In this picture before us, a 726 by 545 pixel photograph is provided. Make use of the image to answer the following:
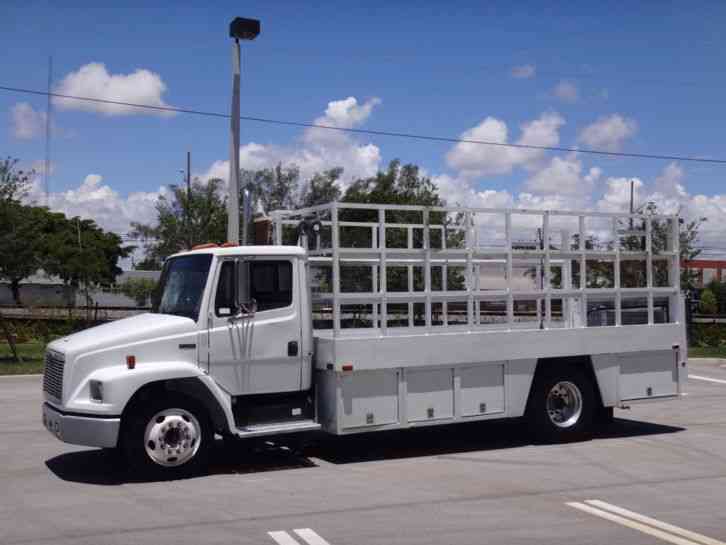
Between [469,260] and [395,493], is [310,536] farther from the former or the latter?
[469,260]

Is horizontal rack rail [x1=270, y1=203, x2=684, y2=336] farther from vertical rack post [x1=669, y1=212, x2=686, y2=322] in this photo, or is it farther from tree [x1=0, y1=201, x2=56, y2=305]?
tree [x1=0, y1=201, x2=56, y2=305]

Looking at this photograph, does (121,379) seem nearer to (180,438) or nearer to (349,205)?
(180,438)

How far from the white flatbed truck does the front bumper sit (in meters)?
0.01

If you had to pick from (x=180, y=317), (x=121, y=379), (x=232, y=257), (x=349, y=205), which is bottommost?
(x=121, y=379)

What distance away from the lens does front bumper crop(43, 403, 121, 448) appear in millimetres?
8656

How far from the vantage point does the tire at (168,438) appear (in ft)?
29.1

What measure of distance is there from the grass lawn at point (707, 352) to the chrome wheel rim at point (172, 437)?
66.7ft

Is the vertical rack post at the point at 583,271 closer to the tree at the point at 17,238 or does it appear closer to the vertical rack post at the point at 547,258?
the vertical rack post at the point at 547,258

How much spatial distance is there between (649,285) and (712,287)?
60.2 metres

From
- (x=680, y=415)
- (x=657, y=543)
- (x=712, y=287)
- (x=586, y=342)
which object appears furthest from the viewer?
(x=712, y=287)

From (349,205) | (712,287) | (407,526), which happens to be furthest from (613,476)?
(712,287)

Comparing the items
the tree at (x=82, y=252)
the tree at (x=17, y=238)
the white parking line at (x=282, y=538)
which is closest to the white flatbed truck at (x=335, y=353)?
the white parking line at (x=282, y=538)

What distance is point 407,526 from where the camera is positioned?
7258mm

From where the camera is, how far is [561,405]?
11578 mm
